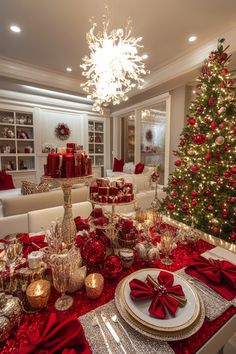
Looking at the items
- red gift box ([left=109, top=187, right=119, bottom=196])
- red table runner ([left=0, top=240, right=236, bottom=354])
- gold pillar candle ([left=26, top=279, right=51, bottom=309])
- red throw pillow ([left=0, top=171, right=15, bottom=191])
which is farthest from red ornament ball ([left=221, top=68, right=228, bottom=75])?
red throw pillow ([left=0, top=171, right=15, bottom=191])

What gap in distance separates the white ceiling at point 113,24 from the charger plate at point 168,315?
292 cm

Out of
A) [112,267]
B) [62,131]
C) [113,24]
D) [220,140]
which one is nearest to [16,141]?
[62,131]

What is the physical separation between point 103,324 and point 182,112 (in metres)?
4.04

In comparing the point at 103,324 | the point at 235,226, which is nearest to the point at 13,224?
the point at 103,324

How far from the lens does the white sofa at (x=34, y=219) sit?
179 cm

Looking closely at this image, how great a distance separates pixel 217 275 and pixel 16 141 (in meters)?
5.39

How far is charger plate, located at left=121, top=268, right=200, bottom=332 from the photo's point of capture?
658mm

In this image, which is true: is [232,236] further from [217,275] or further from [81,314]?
[81,314]

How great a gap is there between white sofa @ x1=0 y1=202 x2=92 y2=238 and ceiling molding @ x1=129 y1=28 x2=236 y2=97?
9.67 feet

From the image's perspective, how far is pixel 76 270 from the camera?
2.80ft

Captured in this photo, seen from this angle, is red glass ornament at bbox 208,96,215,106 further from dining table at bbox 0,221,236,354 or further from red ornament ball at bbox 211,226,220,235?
dining table at bbox 0,221,236,354

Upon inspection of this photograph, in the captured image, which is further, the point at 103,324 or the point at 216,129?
the point at 216,129

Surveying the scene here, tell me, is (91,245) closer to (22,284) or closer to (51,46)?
(22,284)

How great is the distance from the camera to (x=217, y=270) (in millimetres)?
927
